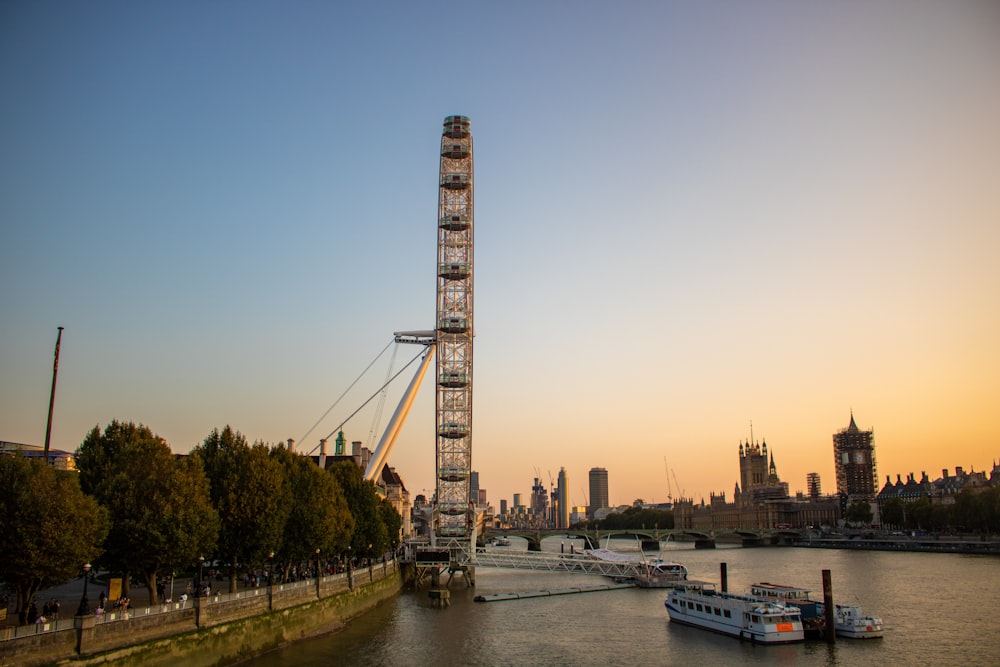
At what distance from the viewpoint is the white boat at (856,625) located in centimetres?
4528

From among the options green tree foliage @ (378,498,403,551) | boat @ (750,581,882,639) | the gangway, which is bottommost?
boat @ (750,581,882,639)

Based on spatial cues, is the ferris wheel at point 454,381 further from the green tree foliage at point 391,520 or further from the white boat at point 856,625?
the white boat at point 856,625

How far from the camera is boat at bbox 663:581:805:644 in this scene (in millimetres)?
45188

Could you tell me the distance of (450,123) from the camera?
293ft

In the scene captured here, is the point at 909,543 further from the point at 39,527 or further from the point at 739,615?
the point at 39,527

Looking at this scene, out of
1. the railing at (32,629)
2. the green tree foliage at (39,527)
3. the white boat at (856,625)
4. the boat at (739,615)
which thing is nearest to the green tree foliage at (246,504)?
the green tree foliage at (39,527)

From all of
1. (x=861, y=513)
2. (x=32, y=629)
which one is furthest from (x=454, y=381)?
(x=861, y=513)

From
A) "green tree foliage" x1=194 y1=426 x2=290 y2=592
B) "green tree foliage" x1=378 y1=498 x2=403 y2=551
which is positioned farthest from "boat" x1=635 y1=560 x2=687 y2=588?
"green tree foliage" x1=194 y1=426 x2=290 y2=592

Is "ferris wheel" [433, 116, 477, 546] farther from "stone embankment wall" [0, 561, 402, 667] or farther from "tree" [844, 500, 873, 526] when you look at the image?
"tree" [844, 500, 873, 526]

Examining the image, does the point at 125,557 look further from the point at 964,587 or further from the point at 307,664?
the point at 964,587

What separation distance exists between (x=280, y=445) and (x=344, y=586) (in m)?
10.1

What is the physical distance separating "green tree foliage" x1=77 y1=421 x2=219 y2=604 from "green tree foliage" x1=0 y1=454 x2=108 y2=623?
144 inches

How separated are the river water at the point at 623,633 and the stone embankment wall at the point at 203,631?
46.2 inches

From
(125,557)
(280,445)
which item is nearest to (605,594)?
(280,445)
